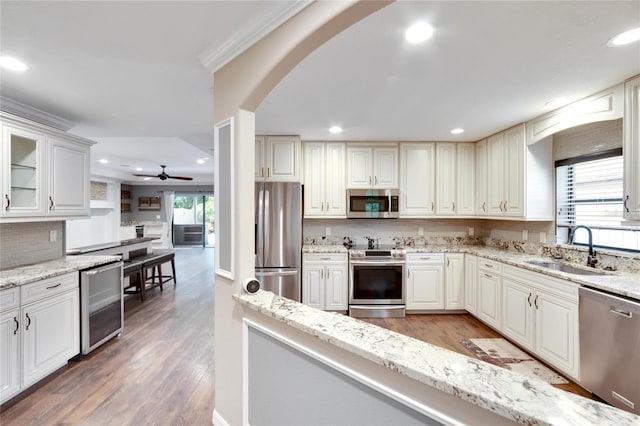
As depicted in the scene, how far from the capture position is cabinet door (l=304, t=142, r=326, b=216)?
168 inches

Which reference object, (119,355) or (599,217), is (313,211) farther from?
(599,217)

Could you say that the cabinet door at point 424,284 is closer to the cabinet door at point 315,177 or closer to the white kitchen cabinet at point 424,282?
the white kitchen cabinet at point 424,282

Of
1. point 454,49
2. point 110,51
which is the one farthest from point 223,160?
point 454,49

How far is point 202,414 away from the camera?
2.07m

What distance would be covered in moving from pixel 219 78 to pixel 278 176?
211cm

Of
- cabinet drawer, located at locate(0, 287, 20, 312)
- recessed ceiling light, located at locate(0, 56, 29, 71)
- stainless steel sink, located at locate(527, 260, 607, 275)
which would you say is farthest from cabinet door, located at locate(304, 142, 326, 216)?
cabinet drawer, located at locate(0, 287, 20, 312)

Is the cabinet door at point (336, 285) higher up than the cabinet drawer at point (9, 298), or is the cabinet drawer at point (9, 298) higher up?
the cabinet drawer at point (9, 298)

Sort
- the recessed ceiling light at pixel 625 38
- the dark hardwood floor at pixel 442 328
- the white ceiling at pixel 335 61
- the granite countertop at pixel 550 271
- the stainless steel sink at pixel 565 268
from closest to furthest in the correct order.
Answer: the white ceiling at pixel 335 61
the recessed ceiling light at pixel 625 38
the granite countertop at pixel 550 271
the stainless steel sink at pixel 565 268
the dark hardwood floor at pixel 442 328

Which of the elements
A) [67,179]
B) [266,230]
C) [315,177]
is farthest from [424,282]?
[67,179]

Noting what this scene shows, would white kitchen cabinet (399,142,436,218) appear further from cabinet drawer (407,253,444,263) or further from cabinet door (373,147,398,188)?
cabinet drawer (407,253,444,263)

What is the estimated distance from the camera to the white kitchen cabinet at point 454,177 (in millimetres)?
4309

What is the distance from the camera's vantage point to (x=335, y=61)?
1.95 meters

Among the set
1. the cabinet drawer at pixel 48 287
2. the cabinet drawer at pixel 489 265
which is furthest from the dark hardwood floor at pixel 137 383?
the cabinet drawer at pixel 489 265

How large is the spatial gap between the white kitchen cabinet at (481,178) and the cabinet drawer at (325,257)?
6.73ft
